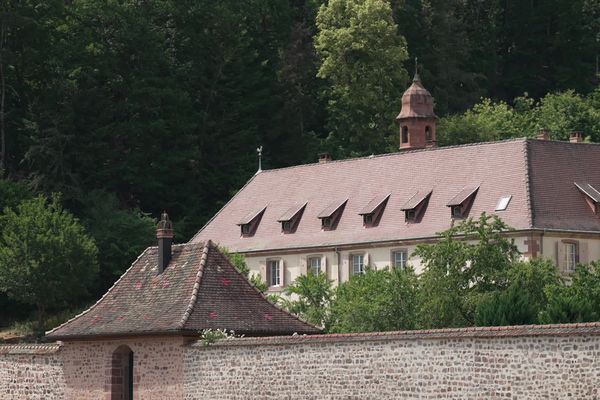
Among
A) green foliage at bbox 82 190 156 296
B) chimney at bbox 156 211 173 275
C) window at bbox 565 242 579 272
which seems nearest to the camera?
chimney at bbox 156 211 173 275

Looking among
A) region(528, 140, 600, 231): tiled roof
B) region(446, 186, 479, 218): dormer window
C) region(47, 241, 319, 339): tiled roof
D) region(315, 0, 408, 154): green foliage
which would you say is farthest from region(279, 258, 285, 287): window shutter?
region(47, 241, 319, 339): tiled roof

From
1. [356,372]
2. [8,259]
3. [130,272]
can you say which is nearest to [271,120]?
[8,259]

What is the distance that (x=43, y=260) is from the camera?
74875 millimetres

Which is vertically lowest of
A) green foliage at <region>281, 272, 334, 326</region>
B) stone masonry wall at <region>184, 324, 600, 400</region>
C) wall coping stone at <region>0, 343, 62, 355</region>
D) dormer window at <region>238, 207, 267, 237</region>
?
stone masonry wall at <region>184, 324, 600, 400</region>

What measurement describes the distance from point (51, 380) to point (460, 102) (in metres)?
65.4

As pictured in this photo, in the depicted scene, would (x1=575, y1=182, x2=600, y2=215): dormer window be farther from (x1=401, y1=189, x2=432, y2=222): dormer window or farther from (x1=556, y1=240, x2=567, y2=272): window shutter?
(x1=401, y1=189, x2=432, y2=222): dormer window

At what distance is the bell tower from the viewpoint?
86.4m

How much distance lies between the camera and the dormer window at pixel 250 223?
81.1 meters

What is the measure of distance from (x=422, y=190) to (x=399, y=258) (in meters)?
3.30

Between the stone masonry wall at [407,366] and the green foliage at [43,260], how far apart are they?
113 ft

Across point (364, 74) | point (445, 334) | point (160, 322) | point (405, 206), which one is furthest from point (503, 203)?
point (445, 334)

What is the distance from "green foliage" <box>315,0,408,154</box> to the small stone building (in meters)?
49.9

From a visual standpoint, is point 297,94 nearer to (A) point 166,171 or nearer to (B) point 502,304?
(A) point 166,171

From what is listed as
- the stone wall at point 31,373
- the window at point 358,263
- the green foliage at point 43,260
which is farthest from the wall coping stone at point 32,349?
the window at point 358,263
